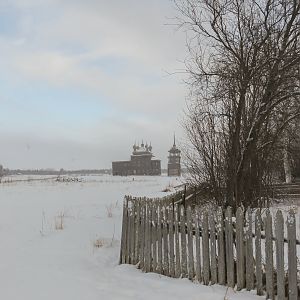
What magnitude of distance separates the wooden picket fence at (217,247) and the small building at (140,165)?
86.0 meters

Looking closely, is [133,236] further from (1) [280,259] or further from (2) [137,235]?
(1) [280,259]

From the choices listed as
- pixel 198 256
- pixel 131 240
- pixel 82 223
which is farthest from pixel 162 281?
pixel 82 223

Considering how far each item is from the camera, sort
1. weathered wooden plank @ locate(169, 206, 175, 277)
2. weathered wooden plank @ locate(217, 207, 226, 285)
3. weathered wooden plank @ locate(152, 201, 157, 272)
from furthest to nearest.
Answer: weathered wooden plank @ locate(152, 201, 157, 272) → weathered wooden plank @ locate(169, 206, 175, 277) → weathered wooden plank @ locate(217, 207, 226, 285)

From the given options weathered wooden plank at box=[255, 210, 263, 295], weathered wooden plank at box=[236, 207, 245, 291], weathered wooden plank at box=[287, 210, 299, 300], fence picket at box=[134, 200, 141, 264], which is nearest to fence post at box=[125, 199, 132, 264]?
fence picket at box=[134, 200, 141, 264]

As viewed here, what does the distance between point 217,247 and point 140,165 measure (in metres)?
88.7

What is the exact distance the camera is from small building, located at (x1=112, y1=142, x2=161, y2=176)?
94.5m

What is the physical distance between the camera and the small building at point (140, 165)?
9446 cm

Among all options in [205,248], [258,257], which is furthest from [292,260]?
[205,248]

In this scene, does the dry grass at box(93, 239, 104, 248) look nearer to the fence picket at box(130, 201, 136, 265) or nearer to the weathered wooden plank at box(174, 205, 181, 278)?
the fence picket at box(130, 201, 136, 265)

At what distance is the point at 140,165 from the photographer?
94938mm

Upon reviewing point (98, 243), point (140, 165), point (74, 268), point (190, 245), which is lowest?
point (74, 268)

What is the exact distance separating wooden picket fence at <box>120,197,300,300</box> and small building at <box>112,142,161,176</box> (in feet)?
282

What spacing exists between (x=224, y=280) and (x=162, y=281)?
3.46 feet

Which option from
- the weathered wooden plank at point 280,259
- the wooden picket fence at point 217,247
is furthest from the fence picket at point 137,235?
the weathered wooden plank at point 280,259
